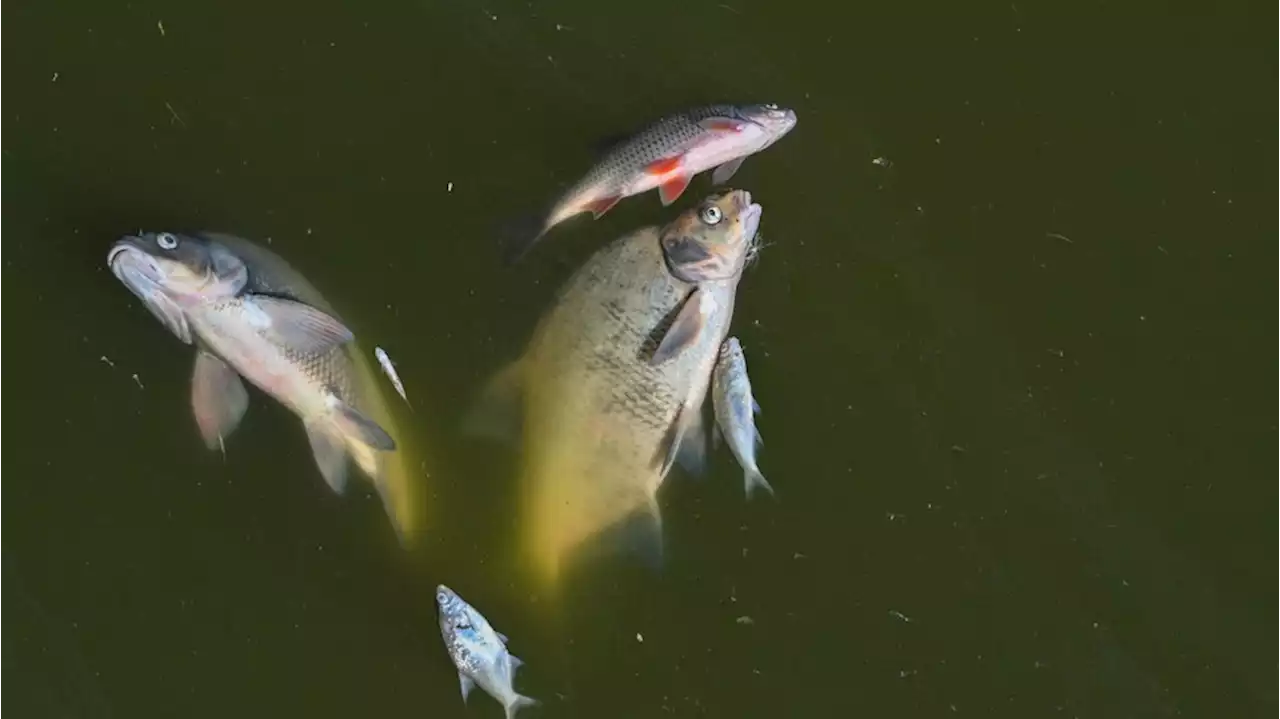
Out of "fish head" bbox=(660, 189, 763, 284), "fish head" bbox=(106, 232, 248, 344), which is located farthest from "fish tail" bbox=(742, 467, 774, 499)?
"fish head" bbox=(106, 232, 248, 344)

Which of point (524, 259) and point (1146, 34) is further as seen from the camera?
point (524, 259)

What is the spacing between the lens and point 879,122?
123 cm

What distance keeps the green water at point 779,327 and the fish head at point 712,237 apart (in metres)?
0.09

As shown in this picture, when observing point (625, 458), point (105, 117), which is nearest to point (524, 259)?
point (625, 458)

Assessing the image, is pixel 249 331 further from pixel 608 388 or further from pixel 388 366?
pixel 608 388

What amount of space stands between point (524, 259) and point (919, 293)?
1.65 ft

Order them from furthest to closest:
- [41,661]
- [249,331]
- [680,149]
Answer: [41,661] < [249,331] < [680,149]

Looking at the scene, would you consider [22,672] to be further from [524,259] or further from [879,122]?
[879,122]

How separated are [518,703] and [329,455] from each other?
1.41 ft

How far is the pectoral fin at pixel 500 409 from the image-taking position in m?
1.33

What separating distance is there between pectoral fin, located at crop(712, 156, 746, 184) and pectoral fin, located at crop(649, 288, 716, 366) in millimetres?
146

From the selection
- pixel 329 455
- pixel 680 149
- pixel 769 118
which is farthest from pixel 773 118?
pixel 329 455

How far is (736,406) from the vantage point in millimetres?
1250

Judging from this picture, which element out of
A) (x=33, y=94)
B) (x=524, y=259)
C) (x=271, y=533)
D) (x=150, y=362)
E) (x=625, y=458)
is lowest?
(x=271, y=533)
